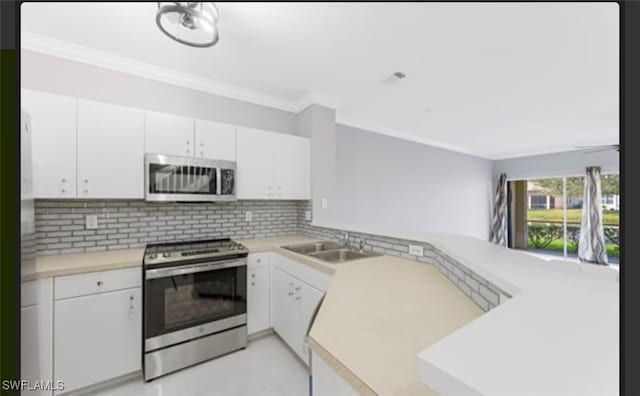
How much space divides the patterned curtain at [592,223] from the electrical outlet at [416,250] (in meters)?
6.11

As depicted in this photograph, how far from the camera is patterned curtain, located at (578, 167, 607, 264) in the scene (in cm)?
531

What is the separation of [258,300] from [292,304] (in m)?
0.42

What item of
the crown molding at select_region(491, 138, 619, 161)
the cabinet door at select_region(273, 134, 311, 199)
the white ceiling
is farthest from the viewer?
the crown molding at select_region(491, 138, 619, 161)

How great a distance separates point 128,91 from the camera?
7.86 ft

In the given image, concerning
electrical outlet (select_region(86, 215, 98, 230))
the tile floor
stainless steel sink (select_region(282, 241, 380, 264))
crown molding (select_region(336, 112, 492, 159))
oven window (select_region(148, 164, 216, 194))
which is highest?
crown molding (select_region(336, 112, 492, 159))

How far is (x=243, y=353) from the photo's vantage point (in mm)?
2271

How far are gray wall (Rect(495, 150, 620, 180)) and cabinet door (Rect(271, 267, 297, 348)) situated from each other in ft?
20.1

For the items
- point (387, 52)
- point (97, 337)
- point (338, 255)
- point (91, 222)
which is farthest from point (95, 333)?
point (387, 52)

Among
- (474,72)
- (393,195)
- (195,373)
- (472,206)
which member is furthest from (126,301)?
(472,206)

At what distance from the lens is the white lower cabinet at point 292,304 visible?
2.04m

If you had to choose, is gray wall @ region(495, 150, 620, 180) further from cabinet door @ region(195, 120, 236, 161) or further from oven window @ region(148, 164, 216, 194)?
oven window @ region(148, 164, 216, 194)

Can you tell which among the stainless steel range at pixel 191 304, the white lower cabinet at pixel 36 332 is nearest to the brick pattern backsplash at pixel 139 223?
the stainless steel range at pixel 191 304

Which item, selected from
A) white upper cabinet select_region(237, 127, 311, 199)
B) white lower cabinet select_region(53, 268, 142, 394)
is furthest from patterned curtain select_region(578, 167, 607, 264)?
white lower cabinet select_region(53, 268, 142, 394)

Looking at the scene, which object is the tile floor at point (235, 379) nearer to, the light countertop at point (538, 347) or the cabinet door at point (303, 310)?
the cabinet door at point (303, 310)
